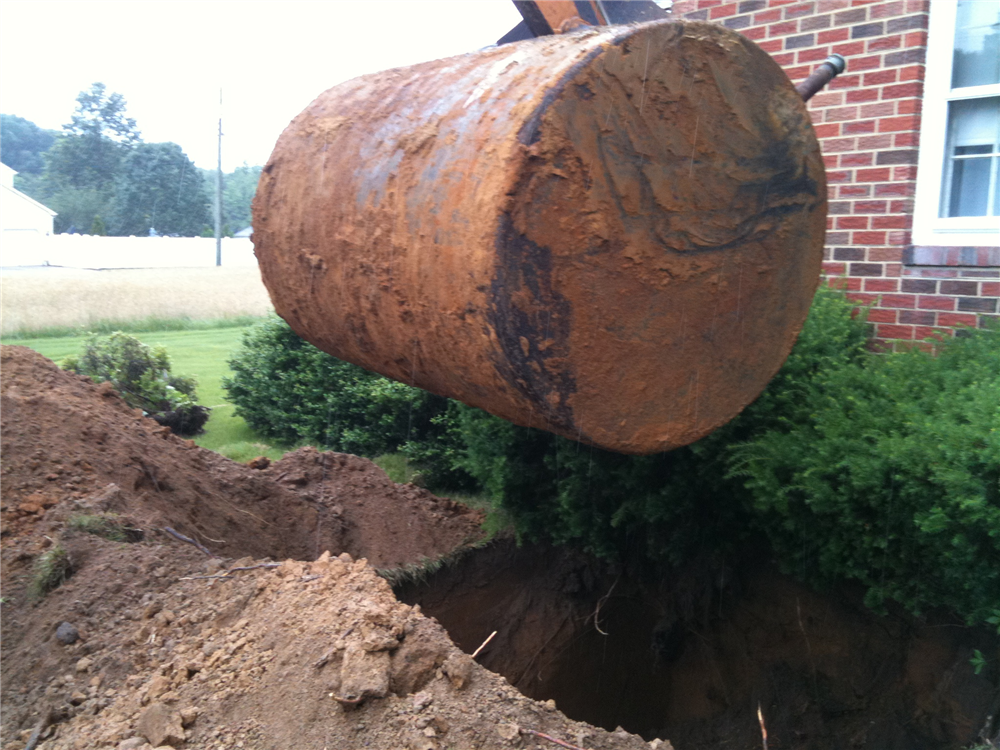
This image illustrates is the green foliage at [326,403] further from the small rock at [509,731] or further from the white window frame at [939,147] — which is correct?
the small rock at [509,731]

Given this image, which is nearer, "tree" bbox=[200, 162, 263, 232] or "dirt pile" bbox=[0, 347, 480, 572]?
"dirt pile" bbox=[0, 347, 480, 572]

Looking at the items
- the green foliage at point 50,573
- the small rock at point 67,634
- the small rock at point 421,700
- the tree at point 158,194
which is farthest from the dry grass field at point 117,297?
the small rock at point 421,700

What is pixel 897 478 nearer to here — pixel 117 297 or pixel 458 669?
pixel 458 669

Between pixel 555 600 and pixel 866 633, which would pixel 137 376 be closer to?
pixel 555 600

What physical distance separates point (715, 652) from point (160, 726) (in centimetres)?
303

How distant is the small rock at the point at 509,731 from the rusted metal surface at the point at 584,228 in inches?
34.7

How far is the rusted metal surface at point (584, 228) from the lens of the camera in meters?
2.24

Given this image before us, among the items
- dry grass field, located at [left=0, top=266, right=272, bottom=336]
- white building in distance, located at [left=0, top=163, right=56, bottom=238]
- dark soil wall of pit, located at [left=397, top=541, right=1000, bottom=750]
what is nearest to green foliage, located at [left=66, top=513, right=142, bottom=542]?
dark soil wall of pit, located at [left=397, top=541, right=1000, bottom=750]

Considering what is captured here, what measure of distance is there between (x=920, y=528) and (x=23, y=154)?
15.7m

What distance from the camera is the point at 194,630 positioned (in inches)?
123

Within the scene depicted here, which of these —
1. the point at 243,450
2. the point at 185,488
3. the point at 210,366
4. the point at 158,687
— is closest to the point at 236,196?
the point at 210,366

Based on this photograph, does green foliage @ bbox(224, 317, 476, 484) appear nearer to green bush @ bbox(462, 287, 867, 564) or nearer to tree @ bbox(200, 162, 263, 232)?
green bush @ bbox(462, 287, 867, 564)

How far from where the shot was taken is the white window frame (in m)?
4.01

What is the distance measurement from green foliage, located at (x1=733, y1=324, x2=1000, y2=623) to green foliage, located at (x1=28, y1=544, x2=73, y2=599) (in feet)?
9.94
